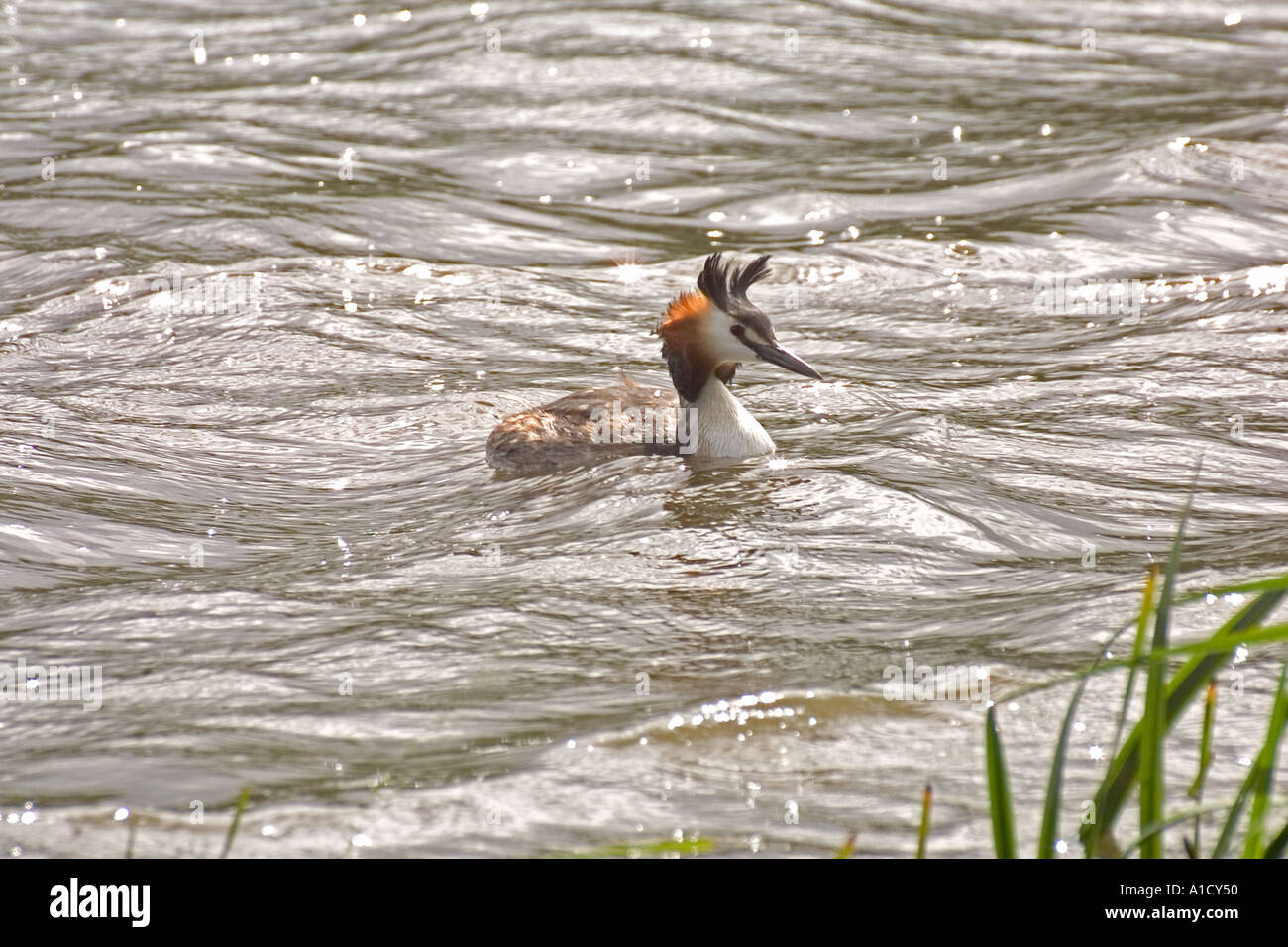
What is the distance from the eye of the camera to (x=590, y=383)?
34.4 feet

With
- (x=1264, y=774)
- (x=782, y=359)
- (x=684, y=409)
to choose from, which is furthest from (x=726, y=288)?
(x=1264, y=774)

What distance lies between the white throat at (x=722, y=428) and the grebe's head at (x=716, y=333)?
11 cm

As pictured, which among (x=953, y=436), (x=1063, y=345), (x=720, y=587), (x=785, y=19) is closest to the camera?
(x=720, y=587)

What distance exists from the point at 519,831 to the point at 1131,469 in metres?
4.94

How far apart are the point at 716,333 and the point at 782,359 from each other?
0.44 m

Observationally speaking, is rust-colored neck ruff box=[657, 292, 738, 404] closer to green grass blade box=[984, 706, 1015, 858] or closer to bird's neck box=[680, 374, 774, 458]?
bird's neck box=[680, 374, 774, 458]

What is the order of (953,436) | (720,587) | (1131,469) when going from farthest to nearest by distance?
1. (953,436)
2. (1131,469)
3. (720,587)

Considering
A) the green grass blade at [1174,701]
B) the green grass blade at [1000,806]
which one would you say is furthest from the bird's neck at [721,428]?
the green grass blade at [1000,806]

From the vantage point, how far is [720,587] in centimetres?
698

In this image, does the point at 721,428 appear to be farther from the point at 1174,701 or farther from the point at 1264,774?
the point at 1264,774

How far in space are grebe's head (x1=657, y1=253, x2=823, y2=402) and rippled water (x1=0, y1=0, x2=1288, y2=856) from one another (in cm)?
62

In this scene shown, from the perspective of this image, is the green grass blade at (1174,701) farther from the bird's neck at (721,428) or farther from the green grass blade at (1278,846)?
the bird's neck at (721,428)
